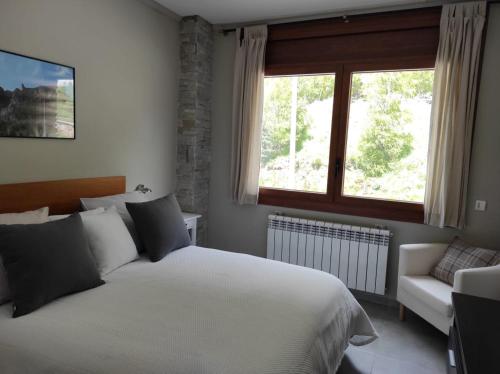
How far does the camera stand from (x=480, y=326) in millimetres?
1285

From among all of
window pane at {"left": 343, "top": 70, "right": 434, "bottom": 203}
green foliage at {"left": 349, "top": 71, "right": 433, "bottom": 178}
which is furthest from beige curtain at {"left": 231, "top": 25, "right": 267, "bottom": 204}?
green foliage at {"left": 349, "top": 71, "right": 433, "bottom": 178}

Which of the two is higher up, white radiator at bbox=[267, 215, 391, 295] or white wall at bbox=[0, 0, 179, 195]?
white wall at bbox=[0, 0, 179, 195]

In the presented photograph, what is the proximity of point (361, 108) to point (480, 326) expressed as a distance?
244cm

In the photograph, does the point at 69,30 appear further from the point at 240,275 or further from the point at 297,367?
the point at 297,367

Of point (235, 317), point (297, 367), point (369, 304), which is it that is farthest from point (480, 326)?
point (369, 304)

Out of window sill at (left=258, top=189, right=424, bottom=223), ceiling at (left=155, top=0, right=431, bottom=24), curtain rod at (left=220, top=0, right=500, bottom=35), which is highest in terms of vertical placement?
ceiling at (left=155, top=0, right=431, bottom=24)

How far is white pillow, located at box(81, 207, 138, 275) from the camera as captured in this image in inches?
85.6

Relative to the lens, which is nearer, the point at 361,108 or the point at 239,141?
the point at 361,108

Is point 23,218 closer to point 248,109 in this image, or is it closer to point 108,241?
point 108,241

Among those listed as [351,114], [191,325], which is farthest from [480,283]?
[191,325]

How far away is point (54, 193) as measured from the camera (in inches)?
99.9

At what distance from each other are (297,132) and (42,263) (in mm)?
2629

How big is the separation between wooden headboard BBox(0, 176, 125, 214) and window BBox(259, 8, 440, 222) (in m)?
1.66

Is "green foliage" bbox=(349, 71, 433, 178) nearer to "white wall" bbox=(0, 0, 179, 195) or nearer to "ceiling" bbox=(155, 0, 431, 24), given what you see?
"ceiling" bbox=(155, 0, 431, 24)
